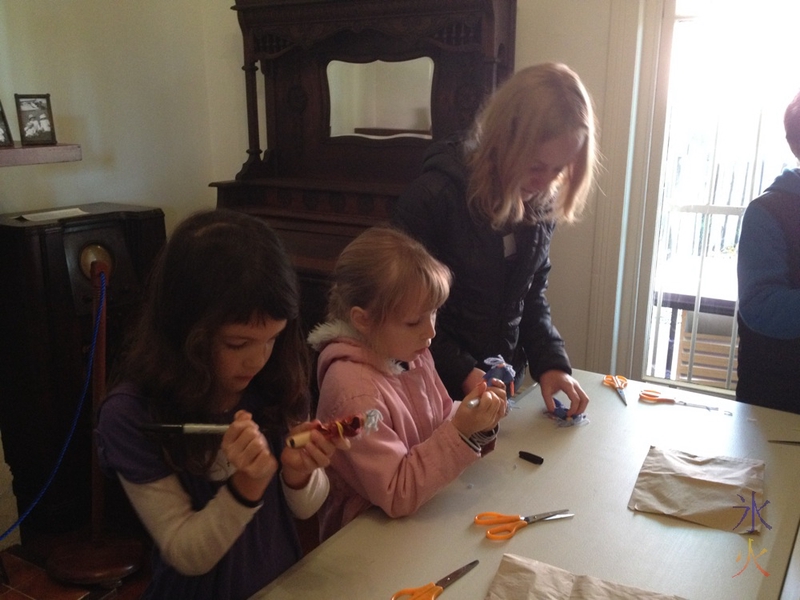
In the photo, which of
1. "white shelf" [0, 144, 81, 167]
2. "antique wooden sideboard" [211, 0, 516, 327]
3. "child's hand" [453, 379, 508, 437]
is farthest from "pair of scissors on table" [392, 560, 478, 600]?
"white shelf" [0, 144, 81, 167]

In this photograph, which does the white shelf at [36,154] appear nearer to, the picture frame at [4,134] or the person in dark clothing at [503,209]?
the picture frame at [4,134]

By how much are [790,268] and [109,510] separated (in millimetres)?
2187

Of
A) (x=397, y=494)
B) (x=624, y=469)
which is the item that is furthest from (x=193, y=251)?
(x=624, y=469)

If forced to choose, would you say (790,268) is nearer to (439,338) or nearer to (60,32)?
(439,338)

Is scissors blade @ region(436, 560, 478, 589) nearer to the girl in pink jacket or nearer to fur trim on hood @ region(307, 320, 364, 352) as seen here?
the girl in pink jacket

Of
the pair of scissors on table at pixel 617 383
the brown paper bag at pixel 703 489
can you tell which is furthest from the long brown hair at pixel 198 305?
the pair of scissors on table at pixel 617 383

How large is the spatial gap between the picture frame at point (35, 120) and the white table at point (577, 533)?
1.67 m

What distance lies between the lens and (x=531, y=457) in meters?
1.27

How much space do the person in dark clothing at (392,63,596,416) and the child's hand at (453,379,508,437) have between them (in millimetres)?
334

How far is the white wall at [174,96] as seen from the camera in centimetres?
229

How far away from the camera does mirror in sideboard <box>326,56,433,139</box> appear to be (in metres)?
2.51

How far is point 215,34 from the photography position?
2.96m

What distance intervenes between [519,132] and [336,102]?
150 cm

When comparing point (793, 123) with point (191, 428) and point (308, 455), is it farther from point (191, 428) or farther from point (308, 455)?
point (191, 428)
